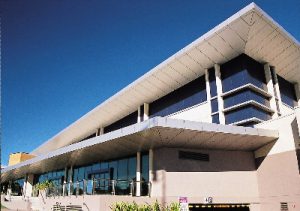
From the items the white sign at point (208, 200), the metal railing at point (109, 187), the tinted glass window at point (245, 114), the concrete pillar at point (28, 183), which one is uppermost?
the tinted glass window at point (245, 114)

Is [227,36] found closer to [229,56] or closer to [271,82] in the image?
[229,56]

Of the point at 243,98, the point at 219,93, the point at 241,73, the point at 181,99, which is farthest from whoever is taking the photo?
the point at 181,99

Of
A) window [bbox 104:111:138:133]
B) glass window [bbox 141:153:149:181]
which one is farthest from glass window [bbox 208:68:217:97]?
window [bbox 104:111:138:133]

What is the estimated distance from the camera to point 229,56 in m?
19.8

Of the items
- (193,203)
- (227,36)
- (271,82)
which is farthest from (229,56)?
(193,203)

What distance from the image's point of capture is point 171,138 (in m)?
14.7

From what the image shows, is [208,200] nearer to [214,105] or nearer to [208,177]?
[208,177]

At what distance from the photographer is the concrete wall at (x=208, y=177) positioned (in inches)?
607

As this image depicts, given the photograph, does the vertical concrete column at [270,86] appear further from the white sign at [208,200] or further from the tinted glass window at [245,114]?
the white sign at [208,200]

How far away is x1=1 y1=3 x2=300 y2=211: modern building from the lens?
15023mm

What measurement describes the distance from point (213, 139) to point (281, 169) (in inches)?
161

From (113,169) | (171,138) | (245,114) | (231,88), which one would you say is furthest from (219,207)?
(231,88)

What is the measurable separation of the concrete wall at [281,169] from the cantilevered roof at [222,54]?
529 centimetres

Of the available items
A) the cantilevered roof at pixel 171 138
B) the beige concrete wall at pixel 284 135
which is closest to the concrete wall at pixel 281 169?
the beige concrete wall at pixel 284 135
